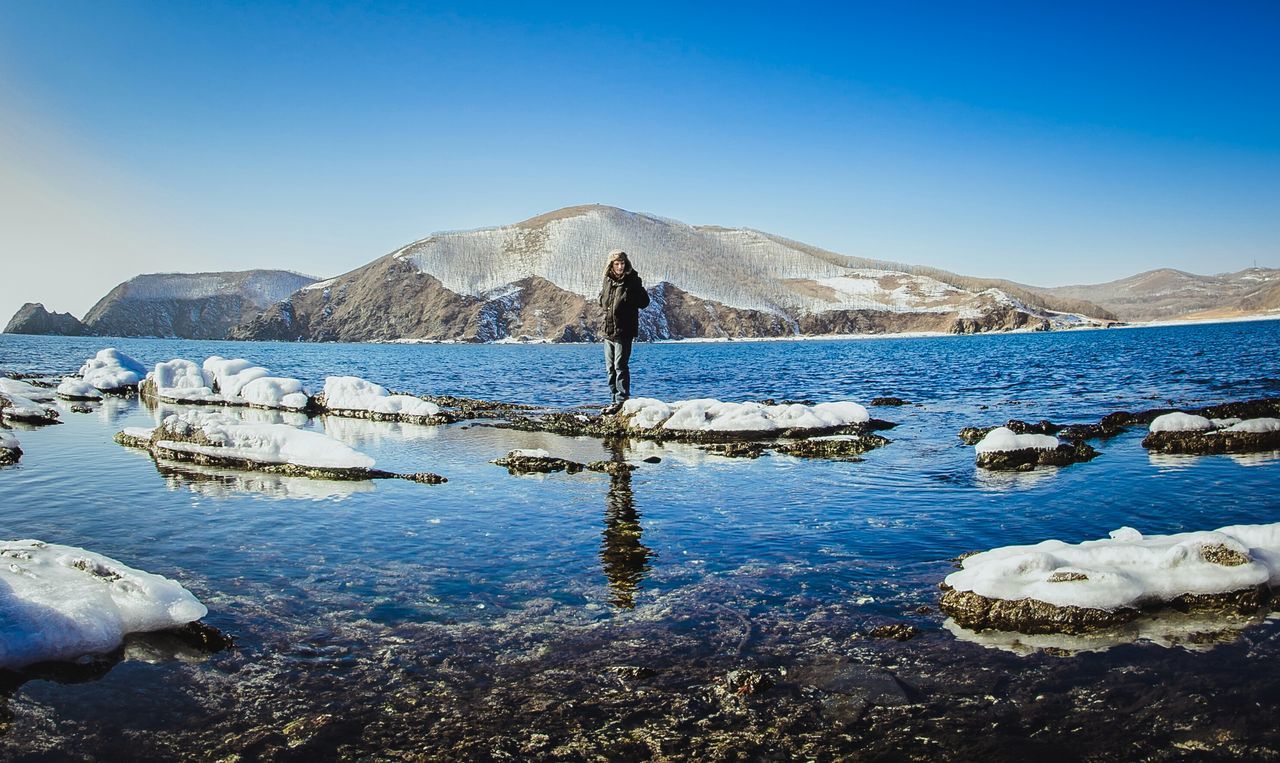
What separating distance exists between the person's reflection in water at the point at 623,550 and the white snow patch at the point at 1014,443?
7583 millimetres

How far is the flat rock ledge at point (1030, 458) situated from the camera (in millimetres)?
14422

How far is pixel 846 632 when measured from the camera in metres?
6.31

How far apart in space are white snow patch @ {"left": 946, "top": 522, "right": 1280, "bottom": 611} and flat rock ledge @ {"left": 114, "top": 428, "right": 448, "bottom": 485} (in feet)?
30.0

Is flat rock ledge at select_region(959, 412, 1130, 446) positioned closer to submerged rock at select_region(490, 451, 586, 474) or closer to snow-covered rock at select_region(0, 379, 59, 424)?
submerged rock at select_region(490, 451, 586, 474)

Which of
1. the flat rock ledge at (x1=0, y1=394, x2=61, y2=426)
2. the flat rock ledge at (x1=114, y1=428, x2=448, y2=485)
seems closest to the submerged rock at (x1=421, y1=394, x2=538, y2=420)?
the flat rock ledge at (x1=114, y1=428, x2=448, y2=485)

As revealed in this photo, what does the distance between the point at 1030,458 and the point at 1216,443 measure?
4.52 m

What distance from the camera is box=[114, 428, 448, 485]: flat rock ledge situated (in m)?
13.3

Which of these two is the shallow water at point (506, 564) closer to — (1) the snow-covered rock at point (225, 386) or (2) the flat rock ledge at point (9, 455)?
(2) the flat rock ledge at point (9, 455)

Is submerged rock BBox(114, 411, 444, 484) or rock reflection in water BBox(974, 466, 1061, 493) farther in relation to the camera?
submerged rock BBox(114, 411, 444, 484)

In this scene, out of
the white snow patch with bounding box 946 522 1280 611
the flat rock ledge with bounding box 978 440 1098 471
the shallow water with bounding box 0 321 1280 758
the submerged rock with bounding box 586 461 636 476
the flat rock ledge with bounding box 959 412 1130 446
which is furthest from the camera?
the flat rock ledge with bounding box 959 412 1130 446

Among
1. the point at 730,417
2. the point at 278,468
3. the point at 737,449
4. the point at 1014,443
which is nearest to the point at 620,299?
the point at 730,417

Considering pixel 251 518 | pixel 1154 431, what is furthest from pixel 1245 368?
pixel 251 518

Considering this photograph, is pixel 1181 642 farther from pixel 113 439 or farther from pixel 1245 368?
pixel 1245 368

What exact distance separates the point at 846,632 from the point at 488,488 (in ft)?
24.9
